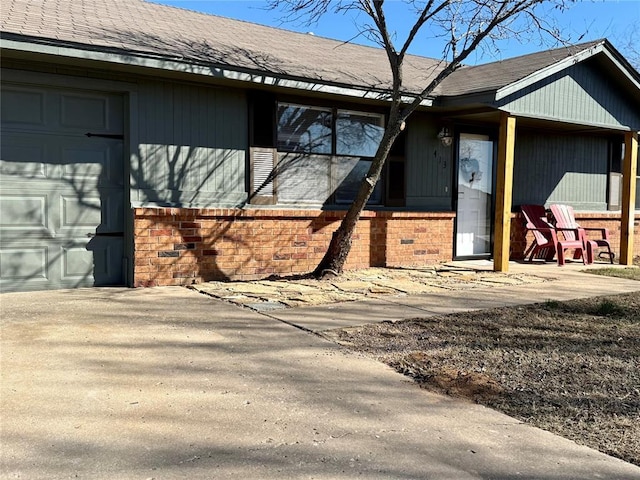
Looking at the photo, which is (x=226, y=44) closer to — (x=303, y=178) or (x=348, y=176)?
(x=303, y=178)

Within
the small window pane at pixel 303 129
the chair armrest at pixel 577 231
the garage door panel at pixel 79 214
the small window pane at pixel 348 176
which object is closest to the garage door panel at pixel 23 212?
the garage door panel at pixel 79 214

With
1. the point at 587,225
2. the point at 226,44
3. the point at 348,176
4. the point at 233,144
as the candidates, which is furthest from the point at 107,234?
the point at 587,225

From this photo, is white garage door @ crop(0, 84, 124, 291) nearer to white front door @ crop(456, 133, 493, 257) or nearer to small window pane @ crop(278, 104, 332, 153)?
small window pane @ crop(278, 104, 332, 153)

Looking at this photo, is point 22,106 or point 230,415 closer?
point 230,415

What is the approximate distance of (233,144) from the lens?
8.05 m

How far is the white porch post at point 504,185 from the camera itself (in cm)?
914

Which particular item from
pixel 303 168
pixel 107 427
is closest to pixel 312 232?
pixel 303 168

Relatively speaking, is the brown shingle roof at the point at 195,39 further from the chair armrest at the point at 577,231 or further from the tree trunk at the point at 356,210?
the chair armrest at the point at 577,231

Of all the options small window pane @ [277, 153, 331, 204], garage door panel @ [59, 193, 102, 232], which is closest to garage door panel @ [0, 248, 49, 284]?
garage door panel @ [59, 193, 102, 232]

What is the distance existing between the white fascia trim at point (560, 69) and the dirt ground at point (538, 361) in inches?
151

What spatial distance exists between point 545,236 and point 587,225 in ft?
5.59

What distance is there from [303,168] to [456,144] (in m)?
3.43

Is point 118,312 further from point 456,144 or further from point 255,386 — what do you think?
point 456,144

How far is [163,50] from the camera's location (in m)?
7.05
